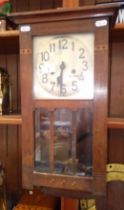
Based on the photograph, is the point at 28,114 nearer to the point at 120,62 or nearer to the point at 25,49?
the point at 25,49

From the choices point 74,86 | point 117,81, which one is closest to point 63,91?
point 74,86

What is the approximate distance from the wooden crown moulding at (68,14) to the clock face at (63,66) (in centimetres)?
6

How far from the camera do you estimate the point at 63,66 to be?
0.84 meters

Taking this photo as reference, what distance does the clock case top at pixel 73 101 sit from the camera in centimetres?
78

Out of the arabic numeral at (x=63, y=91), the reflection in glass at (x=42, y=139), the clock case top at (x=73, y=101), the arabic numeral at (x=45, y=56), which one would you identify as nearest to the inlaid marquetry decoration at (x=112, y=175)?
the clock case top at (x=73, y=101)

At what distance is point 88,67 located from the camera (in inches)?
31.9

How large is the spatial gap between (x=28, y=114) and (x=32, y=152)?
0.49ft

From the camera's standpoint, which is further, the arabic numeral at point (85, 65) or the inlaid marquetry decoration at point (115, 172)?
the inlaid marquetry decoration at point (115, 172)

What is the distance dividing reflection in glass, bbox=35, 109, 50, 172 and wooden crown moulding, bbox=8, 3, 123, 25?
34cm

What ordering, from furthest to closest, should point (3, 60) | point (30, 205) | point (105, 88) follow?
point (3, 60), point (30, 205), point (105, 88)

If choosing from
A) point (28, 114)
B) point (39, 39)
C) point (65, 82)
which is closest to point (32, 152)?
point (28, 114)

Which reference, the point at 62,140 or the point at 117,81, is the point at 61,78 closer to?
the point at 62,140

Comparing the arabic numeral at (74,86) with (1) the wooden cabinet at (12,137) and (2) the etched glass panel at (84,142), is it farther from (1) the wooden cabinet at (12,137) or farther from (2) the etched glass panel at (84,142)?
→ (1) the wooden cabinet at (12,137)

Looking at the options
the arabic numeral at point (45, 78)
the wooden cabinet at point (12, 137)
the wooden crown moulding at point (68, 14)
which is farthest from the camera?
the wooden cabinet at point (12, 137)
